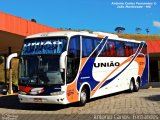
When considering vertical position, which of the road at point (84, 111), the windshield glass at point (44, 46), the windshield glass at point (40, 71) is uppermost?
the windshield glass at point (44, 46)

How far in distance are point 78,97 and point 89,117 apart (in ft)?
10.5

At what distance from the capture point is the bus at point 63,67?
15320 mm

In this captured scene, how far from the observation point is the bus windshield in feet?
50.3

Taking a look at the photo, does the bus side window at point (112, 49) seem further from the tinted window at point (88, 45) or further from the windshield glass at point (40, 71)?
the windshield glass at point (40, 71)

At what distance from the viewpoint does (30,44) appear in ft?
53.7

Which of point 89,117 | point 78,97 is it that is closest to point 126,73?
point 78,97

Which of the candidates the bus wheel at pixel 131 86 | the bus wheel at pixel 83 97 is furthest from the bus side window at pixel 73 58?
the bus wheel at pixel 131 86

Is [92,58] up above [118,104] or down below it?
above

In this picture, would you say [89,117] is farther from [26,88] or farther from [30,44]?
[30,44]

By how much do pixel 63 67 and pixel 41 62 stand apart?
1189 mm

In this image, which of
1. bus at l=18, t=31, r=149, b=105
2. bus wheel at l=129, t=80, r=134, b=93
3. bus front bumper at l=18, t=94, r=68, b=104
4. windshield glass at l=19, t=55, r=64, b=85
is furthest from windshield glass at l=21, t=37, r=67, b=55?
bus wheel at l=129, t=80, r=134, b=93

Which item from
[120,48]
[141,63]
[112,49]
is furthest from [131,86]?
[112,49]

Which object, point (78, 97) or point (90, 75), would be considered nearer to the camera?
point (78, 97)

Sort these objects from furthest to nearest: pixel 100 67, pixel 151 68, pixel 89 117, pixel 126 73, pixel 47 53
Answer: pixel 151 68 → pixel 126 73 → pixel 100 67 → pixel 47 53 → pixel 89 117
